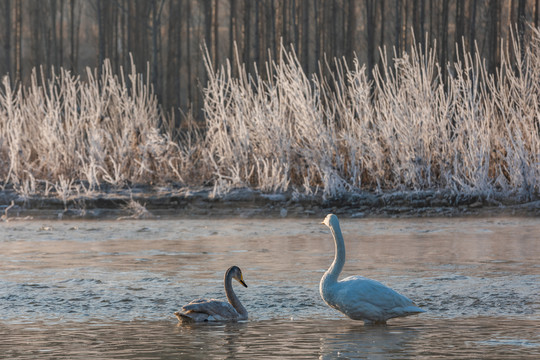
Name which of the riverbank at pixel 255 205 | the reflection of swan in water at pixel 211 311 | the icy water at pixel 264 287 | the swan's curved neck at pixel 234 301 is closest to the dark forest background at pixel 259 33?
the riverbank at pixel 255 205

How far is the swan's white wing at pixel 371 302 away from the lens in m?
6.65

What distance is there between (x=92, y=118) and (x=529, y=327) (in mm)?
11743

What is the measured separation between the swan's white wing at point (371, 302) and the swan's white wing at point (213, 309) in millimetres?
770

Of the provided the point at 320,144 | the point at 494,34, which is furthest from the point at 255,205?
the point at 494,34

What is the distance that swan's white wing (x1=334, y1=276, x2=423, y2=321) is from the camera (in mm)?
6652

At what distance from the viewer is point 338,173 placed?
15797 millimetres

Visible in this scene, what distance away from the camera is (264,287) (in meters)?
8.16

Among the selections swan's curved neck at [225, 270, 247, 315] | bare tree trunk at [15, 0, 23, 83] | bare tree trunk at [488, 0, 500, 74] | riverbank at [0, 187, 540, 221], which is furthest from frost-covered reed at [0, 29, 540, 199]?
bare tree trunk at [15, 0, 23, 83]

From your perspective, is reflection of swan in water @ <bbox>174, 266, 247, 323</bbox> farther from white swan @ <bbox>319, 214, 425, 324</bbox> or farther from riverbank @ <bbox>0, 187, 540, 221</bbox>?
riverbank @ <bbox>0, 187, 540, 221</bbox>

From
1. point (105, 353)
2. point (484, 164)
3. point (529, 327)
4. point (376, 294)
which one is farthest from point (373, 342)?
point (484, 164)

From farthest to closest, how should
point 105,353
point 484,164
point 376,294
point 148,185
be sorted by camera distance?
1. point 148,185
2. point 484,164
3. point 376,294
4. point 105,353

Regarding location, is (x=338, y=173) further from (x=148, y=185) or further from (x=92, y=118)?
(x=92, y=118)

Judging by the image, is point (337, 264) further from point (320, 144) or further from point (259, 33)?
point (259, 33)

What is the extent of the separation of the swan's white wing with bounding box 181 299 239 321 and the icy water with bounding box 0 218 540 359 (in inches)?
3.2
